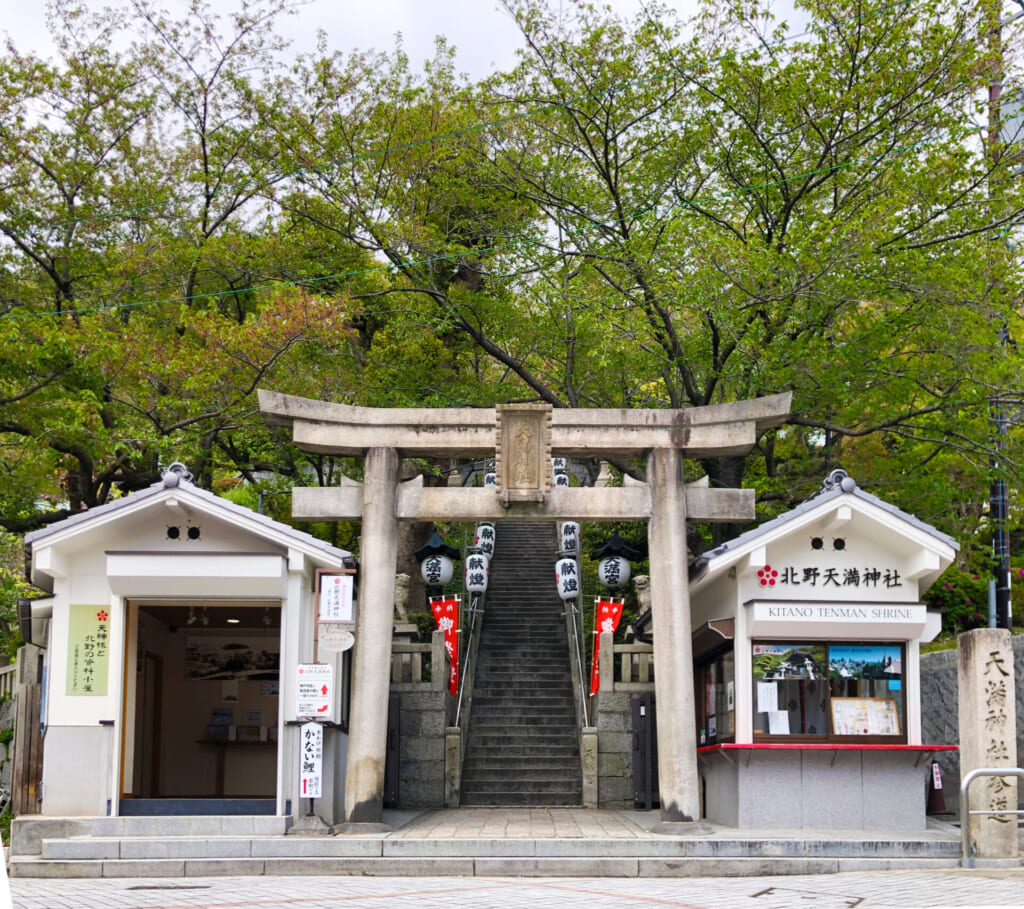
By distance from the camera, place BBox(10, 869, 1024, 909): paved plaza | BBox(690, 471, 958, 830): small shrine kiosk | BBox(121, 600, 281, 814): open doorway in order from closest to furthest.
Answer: BBox(10, 869, 1024, 909): paved plaza, BBox(690, 471, 958, 830): small shrine kiosk, BBox(121, 600, 281, 814): open doorway

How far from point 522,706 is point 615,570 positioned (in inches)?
135

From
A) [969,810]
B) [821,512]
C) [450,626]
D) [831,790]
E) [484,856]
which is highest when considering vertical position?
[821,512]

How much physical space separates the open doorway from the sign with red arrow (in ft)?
15.1

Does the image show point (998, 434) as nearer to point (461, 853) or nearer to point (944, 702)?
point (944, 702)

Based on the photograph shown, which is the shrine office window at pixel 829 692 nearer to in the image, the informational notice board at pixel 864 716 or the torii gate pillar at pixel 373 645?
the informational notice board at pixel 864 716

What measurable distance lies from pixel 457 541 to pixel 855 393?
57.0 feet

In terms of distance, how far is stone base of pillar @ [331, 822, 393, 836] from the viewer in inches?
595

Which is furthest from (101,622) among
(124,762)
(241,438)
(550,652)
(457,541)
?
(457,541)

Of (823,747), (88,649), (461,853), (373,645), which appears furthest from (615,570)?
(88,649)

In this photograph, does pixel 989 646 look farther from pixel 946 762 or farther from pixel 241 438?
pixel 241 438

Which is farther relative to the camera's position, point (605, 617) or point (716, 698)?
point (605, 617)

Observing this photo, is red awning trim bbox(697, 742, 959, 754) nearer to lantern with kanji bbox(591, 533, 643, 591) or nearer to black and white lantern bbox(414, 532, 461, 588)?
lantern with kanji bbox(591, 533, 643, 591)

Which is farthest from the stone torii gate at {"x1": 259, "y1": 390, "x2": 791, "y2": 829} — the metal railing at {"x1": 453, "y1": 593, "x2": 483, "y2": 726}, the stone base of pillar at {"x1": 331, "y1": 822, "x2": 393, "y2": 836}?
the metal railing at {"x1": 453, "y1": 593, "x2": 483, "y2": 726}

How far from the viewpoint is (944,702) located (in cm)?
2023
